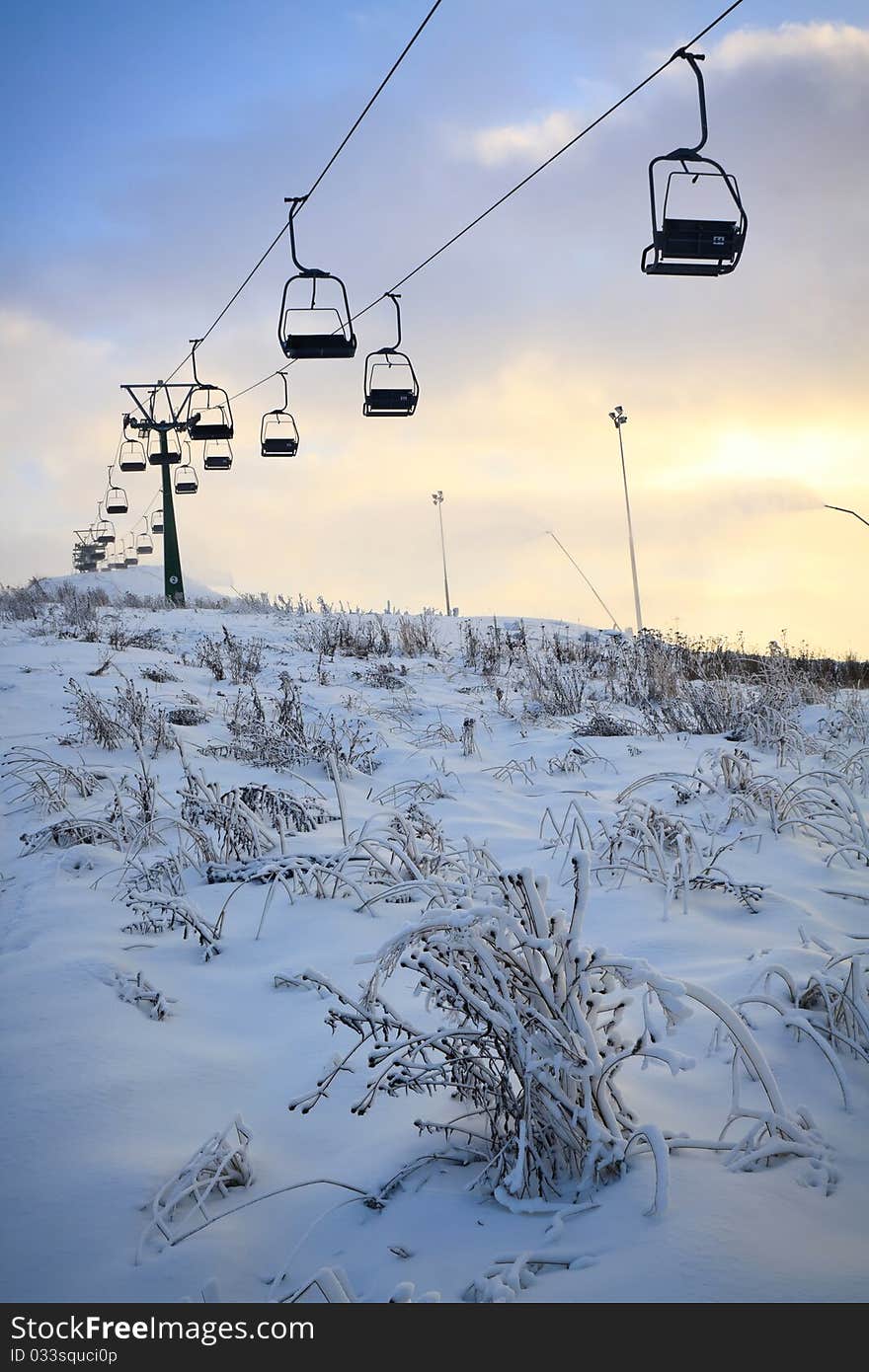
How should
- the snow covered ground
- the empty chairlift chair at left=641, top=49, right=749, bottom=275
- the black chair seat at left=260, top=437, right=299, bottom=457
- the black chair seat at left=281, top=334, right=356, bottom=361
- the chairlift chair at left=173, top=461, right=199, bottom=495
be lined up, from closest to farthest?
the snow covered ground
the empty chairlift chair at left=641, top=49, right=749, bottom=275
the black chair seat at left=281, top=334, right=356, bottom=361
the black chair seat at left=260, top=437, right=299, bottom=457
the chairlift chair at left=173, top=461, right=199, bottom=495

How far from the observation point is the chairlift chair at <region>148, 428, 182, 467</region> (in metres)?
21.6

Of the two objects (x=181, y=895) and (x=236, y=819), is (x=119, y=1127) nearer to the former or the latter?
(x=181, y=895)

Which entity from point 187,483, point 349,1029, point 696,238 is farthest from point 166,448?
point 349,1029

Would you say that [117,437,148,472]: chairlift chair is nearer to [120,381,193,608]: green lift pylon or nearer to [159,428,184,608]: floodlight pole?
[120,381,193,608]: green lift pylon

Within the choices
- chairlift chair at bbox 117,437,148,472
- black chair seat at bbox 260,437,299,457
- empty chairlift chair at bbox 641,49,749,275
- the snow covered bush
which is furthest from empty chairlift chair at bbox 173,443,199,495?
the snow covered bush

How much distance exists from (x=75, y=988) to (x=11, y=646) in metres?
8.41

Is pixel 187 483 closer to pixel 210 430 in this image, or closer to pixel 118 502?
pixel 118 502

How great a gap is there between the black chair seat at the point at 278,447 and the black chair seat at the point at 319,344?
3573 mm

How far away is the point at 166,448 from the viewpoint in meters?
23.5

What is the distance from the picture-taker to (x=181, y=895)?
419cm

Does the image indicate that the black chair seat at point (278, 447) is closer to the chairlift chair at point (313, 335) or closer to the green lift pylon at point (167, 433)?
the chairlift chair at point (313, 335)

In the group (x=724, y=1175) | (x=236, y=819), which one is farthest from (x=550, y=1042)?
(x=236, y=819)

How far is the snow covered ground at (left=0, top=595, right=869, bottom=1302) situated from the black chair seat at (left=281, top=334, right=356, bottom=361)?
283 centimetres

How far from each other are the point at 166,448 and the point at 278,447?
14490mm
